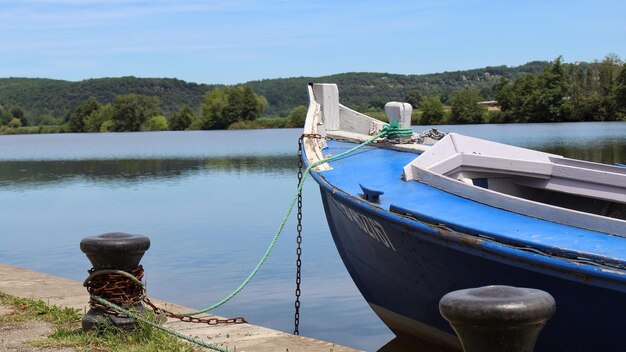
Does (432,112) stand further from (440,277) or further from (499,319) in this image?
(499,319)

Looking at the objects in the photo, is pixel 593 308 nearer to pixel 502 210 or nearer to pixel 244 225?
pixel 502 210

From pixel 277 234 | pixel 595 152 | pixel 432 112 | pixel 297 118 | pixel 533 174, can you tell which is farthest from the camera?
pixel 297 118

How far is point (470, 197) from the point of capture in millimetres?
6953

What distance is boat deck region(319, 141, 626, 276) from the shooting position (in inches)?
215

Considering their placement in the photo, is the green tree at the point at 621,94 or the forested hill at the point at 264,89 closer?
the green tree at the point at 621,94

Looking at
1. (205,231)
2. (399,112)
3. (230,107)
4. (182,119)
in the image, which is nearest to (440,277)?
(399,112)

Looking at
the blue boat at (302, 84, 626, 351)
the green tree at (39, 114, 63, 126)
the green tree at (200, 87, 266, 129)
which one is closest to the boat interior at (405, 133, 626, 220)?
the blue boat at (302, 84, 626, 351)

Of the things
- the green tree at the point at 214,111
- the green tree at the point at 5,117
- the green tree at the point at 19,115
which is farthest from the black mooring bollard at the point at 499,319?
the green tree at the point at 19,115

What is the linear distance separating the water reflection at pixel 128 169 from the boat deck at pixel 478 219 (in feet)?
81.9

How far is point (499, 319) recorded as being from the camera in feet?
11.5

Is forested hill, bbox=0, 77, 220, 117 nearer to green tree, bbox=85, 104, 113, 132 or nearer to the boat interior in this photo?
green tree, bbox=85, 104, 113, 132

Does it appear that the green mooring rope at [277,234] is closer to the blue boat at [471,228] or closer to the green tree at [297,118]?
the blue boat at [471,228]

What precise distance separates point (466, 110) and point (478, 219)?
87013 mm

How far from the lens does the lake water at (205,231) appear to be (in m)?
11.4
